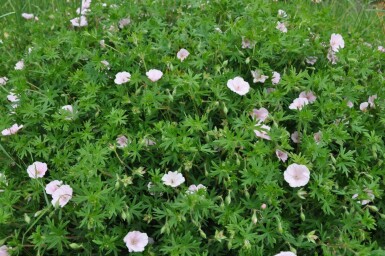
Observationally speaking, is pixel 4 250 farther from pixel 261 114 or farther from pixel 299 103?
pixel 299 103

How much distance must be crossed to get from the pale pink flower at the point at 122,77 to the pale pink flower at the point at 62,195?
2.07ft

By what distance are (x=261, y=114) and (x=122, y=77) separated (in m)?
0.73

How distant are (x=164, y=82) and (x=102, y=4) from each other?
3.04 ft

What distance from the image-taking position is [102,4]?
305 centimetres

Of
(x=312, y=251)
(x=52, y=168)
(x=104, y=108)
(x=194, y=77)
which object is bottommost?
(x=312, y=251)

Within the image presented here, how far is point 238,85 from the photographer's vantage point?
243 centimetres

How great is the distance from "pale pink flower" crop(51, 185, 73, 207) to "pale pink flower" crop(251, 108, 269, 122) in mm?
930

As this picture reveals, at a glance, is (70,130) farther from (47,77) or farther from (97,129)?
(47,77)

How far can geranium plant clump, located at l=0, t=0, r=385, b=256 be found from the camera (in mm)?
2047

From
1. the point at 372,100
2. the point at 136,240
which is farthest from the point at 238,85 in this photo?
the point at 136,240

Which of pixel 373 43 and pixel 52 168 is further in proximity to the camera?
pixel 373 43

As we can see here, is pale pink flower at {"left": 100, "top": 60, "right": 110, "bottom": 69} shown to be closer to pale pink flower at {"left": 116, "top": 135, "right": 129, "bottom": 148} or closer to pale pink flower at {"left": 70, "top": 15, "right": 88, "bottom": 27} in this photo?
pale pink flower at {"left": 116, "top": 135, "right": 129, "bottom": 148}

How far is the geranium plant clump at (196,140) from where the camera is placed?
6.72ft

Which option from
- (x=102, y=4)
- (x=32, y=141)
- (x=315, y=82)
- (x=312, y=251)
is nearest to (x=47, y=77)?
(x=32, y=141)
